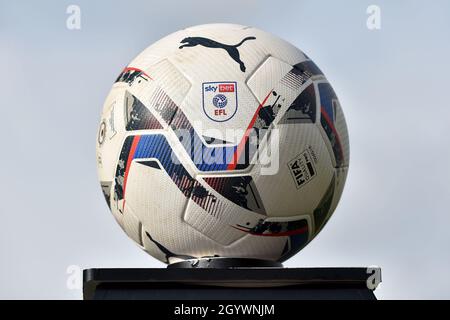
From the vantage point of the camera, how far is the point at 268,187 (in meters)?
15.9

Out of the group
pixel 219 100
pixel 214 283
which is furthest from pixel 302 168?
pixel 214 283

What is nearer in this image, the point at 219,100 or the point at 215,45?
the point at 219,100

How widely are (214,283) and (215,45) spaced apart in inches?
130

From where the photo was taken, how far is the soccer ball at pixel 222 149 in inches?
622

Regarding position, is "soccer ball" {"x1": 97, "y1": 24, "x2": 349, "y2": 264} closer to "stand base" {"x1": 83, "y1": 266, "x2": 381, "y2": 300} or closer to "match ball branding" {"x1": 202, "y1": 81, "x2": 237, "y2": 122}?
"match ball branding" {"x1": 202, "y1": 81, "x2": 237, "y2": 122}

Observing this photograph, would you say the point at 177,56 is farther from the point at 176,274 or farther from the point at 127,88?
the point at 176,274

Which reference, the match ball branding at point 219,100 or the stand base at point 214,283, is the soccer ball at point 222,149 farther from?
the stand base at point 214,283

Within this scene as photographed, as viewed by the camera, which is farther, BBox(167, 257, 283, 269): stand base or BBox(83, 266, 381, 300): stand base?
BBox(167, 257, 283, 269): stand base

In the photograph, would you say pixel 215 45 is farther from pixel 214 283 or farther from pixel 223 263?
pixel 214 283

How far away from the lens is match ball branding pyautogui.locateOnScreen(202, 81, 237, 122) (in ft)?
51.8

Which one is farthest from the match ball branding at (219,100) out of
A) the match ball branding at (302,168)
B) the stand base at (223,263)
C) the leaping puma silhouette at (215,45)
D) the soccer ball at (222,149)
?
the stand base at (223,263)

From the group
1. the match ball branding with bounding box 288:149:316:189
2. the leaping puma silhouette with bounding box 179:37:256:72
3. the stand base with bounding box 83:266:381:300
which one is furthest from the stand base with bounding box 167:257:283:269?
the leaping puma silhouette with bounding box 179:37:256:72

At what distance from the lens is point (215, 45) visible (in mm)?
16516

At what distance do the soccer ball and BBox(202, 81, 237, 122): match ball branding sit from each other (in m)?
0.01
